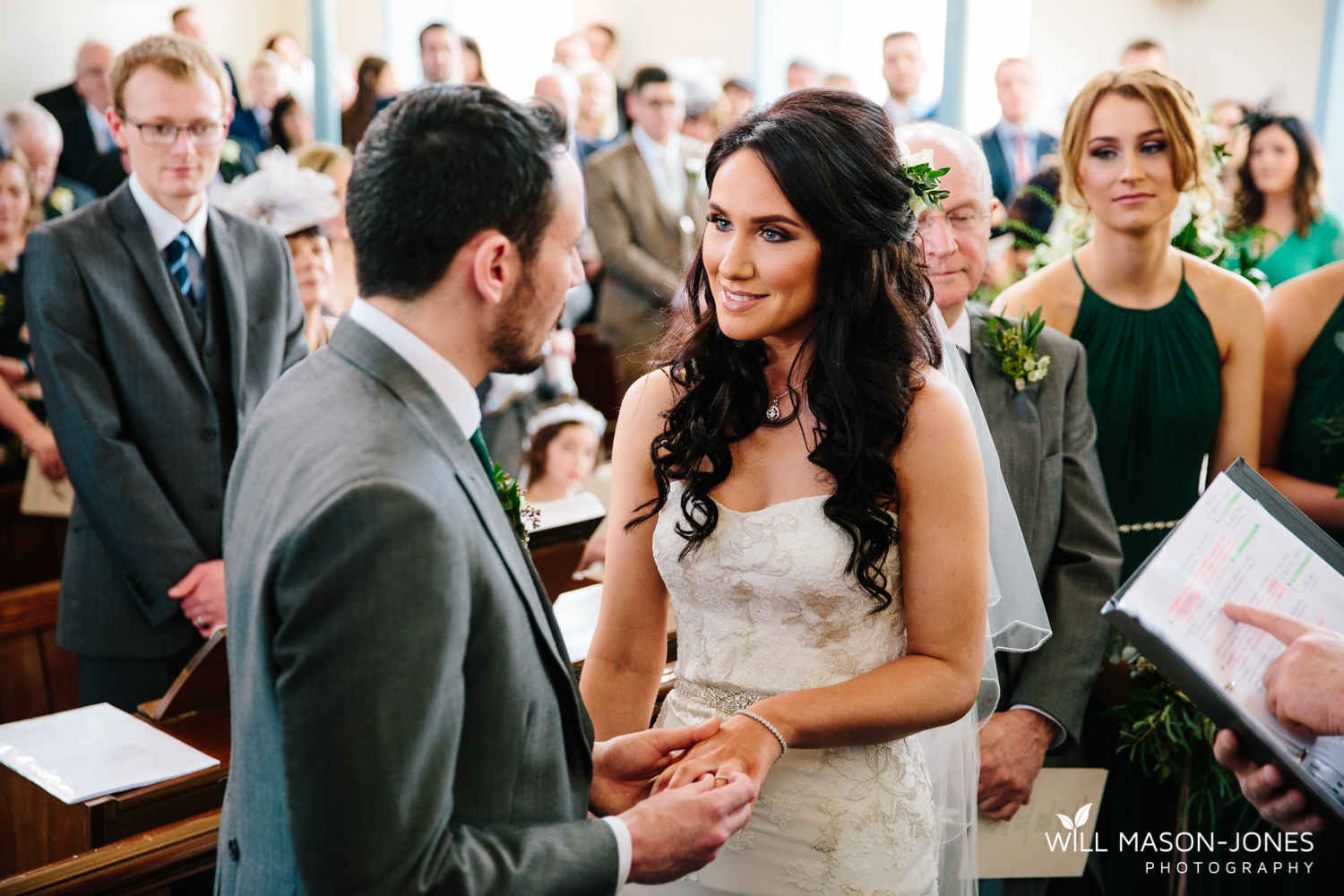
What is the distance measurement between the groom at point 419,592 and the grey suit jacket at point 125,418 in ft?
5.09

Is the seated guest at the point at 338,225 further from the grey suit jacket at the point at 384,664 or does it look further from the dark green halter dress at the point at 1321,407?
the grey suit jacket at the point at 384,664

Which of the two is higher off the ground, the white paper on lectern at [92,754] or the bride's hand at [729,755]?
the bride's hand at [729,755]

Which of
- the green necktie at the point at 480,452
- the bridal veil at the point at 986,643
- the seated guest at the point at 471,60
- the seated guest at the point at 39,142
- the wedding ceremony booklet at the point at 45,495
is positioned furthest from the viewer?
the seated guest at the point at 471,60

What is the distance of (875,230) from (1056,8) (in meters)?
10.9

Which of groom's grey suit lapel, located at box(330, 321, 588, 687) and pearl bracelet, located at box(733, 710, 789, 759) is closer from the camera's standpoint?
groom's grey suit lapel, located at box(330, 321, 588, 687)

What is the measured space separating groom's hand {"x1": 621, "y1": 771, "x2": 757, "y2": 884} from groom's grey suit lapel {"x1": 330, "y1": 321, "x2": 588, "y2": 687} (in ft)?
0.84

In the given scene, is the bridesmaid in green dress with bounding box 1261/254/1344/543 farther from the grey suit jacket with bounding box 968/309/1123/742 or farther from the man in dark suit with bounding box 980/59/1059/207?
the man in dark suit with bounding box 980/59/1059/207

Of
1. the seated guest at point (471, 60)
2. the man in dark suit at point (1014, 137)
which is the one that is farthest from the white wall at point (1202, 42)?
the seated guest at point (471, 60)

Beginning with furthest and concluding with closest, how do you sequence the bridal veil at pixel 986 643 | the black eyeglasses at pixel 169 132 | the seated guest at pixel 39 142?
the seated guest at pixel 39 142, the black eyeglasses at pixel 169 132, the bridal veil at pixel 986 643

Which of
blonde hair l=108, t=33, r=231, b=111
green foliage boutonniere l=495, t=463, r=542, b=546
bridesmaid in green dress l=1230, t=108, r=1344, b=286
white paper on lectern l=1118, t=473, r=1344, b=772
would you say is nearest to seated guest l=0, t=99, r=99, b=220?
blonde hair l=108, t=33, r=231, b=111

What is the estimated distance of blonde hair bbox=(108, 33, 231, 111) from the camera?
285 cm

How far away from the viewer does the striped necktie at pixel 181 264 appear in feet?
9.34

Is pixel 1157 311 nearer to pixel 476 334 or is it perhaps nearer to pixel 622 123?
pixel 476 334

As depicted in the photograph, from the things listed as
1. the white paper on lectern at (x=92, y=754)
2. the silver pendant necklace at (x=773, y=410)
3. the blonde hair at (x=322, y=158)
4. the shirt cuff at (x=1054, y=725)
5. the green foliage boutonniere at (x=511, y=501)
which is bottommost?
the shirt cuff at (x=1054, y=725)
